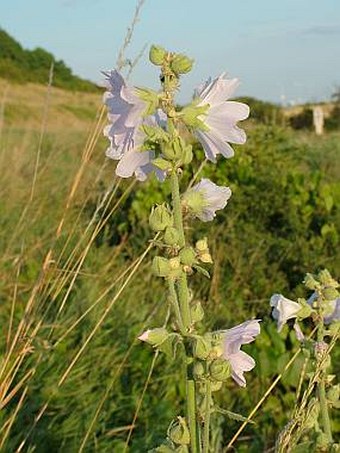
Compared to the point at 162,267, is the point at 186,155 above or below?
above

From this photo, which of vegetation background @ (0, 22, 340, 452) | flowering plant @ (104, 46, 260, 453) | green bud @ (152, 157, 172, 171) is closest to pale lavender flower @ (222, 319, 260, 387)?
flowering plant @ (104, 46, 260, 453)

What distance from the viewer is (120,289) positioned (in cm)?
228

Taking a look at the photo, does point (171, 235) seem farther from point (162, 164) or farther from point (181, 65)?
point (181, 65)

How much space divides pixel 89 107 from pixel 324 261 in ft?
85.4

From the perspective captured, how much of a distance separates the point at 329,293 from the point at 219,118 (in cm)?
49

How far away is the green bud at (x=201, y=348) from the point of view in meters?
1.09

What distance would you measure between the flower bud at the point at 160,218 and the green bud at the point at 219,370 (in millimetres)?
176

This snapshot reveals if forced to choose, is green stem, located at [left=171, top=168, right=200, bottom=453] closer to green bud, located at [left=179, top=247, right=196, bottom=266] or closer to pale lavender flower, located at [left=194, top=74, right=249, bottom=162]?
green bud, located at [left=179, top=247, right=196, bottom=266]

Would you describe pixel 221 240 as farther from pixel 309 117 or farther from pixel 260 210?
pixel 309 117

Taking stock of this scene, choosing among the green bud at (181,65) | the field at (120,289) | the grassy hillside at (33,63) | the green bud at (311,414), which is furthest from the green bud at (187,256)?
the grassy hillside at (33,63)

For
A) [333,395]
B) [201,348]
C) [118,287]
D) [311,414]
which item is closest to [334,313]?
[333,395]

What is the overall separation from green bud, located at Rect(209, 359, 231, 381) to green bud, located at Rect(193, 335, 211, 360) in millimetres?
15

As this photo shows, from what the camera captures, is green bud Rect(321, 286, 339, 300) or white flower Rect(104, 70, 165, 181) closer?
white flower Rect(104, 70, 165, 181)

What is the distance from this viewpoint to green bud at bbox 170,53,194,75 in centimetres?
112
